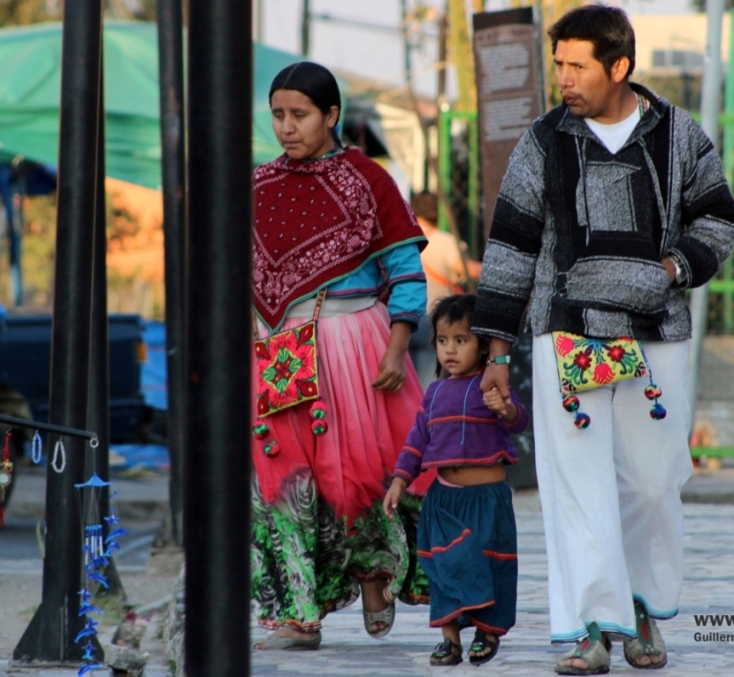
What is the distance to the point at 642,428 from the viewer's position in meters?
3.94

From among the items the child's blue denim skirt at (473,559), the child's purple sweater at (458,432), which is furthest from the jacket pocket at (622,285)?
the child's blue denim skirt at (473,559)

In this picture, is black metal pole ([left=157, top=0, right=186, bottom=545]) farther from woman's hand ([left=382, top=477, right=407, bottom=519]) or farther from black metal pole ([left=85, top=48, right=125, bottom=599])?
woman's hand ([left=382, top=477, right=407, bottom=519])

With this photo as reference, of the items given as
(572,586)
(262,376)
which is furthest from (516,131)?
(572,586)

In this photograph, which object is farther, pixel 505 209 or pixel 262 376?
pixel 262 376

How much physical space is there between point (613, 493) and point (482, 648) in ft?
2.10

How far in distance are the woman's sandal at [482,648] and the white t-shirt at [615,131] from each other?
149 centimetres

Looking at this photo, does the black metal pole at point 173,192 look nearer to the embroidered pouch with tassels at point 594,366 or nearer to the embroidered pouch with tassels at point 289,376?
the embroidered pouch with tassels at point 289,376

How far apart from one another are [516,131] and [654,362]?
15.7ft

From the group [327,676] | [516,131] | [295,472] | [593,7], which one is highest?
[516,131]

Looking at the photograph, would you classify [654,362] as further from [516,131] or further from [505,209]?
[516,131]

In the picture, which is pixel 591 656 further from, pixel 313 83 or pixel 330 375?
pixel 313 83

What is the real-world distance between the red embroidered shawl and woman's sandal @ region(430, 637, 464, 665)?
1.16m

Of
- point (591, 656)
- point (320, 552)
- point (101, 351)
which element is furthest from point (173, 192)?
point (591, 656)

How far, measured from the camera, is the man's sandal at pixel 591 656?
3842 mm
